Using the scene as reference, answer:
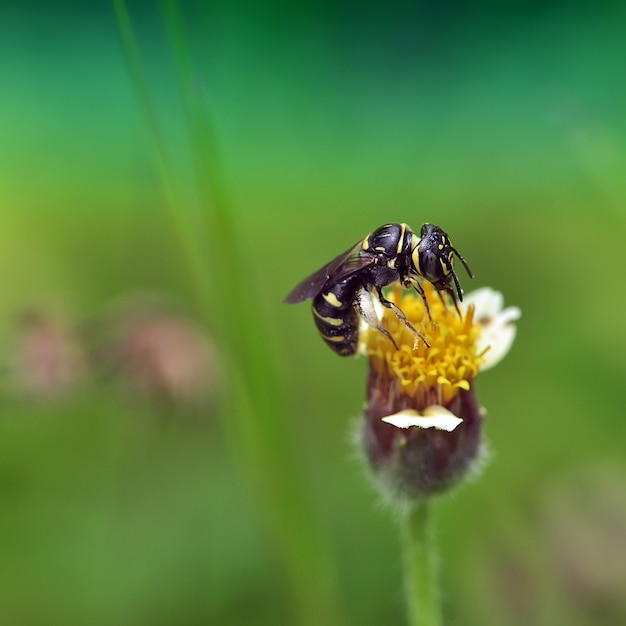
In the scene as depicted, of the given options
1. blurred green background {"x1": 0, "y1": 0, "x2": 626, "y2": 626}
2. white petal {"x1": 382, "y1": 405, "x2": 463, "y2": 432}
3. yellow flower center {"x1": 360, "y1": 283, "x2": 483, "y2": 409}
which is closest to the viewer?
white petal {"x1": 382, "y1": 405, "x2": 463, "y2": 432}

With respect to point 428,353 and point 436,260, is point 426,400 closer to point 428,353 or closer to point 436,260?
point 428,353

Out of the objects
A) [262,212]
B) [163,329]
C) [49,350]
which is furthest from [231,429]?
[262,212]

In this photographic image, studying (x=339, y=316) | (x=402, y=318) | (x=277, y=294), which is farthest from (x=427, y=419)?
(x=277, y=294)

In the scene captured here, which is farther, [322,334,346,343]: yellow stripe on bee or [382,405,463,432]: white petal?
[322,334,346,343]: yellow stripe on bee

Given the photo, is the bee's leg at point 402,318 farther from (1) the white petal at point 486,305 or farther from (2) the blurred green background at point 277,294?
(2) the blurred green background at point 277,294

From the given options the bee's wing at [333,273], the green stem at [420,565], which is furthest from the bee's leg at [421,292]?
the green stem at [420,565]

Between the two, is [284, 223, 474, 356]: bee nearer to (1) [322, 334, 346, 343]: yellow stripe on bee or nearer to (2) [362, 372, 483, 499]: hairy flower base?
(1) [322, 334, 346, 343]: yellow stripe on bee

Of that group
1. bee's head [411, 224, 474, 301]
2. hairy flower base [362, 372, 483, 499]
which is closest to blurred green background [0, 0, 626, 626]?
hairy flower base [362, 372, 483, 499]
